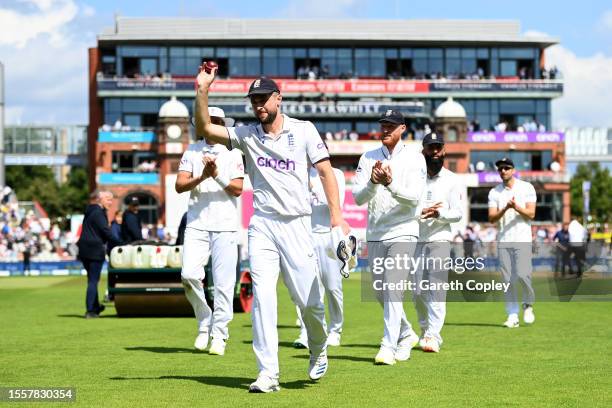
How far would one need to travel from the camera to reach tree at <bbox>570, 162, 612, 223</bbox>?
352 feet

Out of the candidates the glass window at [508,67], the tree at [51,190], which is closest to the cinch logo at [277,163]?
the glass window at [508,67]

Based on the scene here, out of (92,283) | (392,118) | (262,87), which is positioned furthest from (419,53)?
(262,87)

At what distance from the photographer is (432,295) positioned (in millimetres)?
12688

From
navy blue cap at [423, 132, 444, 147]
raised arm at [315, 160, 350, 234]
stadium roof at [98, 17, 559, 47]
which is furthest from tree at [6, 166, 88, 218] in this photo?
raised arm at [315, 160, 350, 234]

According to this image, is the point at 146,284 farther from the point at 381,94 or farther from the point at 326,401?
the point at 381,94

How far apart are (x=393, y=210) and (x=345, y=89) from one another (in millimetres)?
79910

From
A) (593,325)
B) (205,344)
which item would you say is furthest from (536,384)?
(593,325)

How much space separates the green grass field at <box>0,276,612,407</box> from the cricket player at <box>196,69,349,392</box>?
2.02 ft

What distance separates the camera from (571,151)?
424ft

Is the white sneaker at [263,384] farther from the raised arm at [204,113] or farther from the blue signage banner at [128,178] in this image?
the blue signage banner at [128,178]

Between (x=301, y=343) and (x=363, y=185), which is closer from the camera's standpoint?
(x=363, y=185)

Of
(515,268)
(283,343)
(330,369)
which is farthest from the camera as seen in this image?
(515,268)

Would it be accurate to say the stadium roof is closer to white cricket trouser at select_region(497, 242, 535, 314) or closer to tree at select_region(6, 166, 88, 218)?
tree at select_region(6, 166, 88, 218)

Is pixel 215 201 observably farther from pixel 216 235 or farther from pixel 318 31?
pixel 318 31
